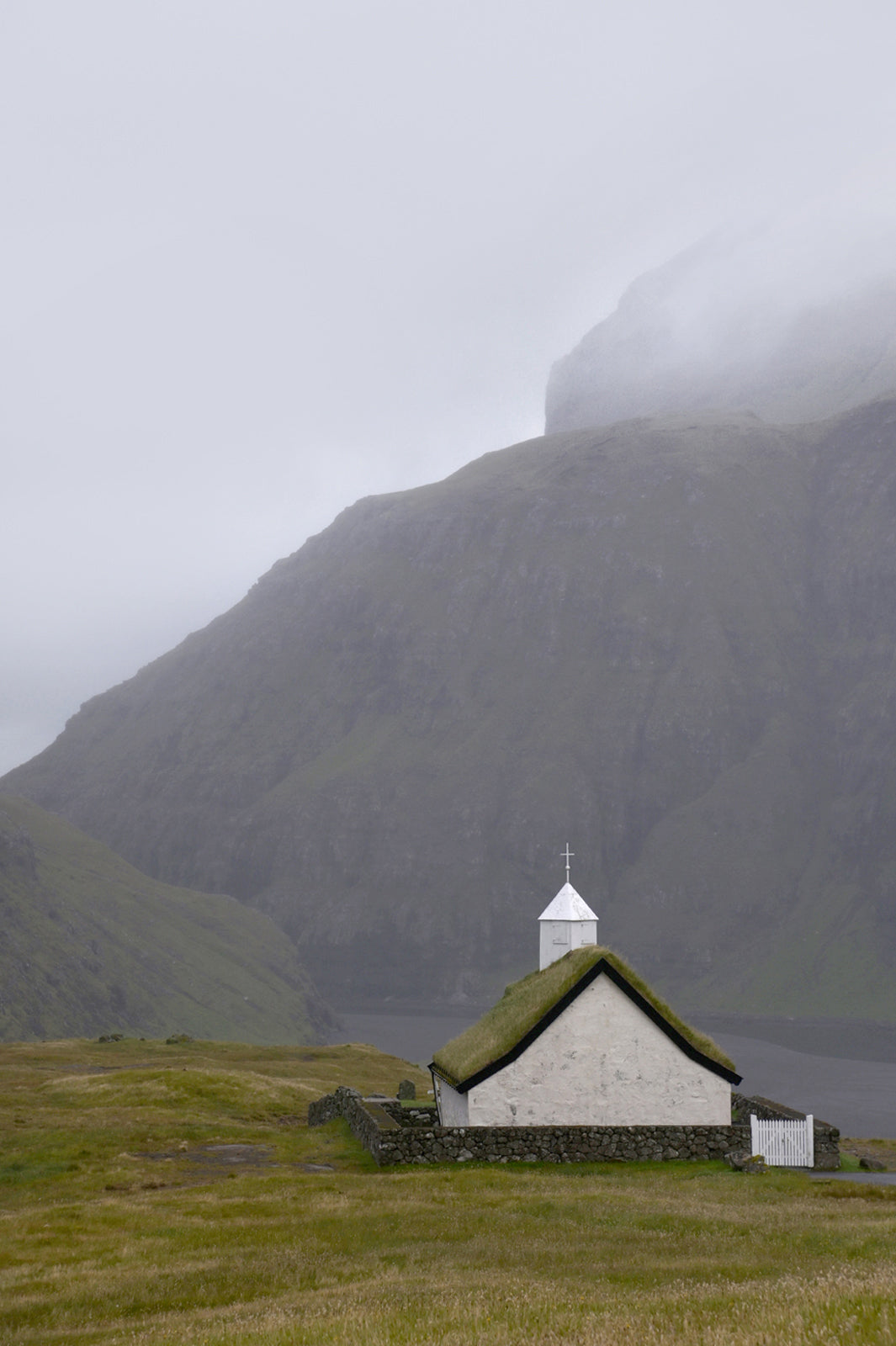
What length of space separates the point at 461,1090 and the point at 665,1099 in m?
6.61

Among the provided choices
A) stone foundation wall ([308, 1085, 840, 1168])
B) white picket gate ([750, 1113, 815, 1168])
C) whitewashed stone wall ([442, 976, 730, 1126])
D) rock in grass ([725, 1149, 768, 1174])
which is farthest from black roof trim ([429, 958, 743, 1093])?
rock in grass ([725, 1149, 768, 1174])

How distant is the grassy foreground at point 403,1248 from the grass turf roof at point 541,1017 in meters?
3.48

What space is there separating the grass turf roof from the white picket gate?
6.69ft

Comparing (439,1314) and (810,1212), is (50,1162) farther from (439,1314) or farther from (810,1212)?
(439,1314)

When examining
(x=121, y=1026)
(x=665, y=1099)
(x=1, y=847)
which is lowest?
(x=121, y=1026)

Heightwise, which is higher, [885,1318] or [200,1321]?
[885,1318]

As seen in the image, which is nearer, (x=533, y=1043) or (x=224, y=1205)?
(x=224, y=1205)

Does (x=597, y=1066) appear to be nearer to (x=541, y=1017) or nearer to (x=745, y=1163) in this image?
(x=541, y=1017)

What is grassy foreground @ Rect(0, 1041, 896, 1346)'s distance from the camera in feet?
37.8

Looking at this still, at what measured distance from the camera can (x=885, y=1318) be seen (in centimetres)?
973

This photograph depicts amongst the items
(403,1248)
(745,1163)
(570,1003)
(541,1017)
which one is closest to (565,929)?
(570,1003)

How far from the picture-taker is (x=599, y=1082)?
35000 millimetres

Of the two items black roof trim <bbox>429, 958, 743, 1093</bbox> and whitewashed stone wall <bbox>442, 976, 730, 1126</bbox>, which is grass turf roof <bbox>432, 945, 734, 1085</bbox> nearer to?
black roof trim <bbox>429, 958, 743, 1093</bbox>

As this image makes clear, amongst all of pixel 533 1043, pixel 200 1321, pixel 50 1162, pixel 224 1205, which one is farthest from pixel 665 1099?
pixel 200 1321
